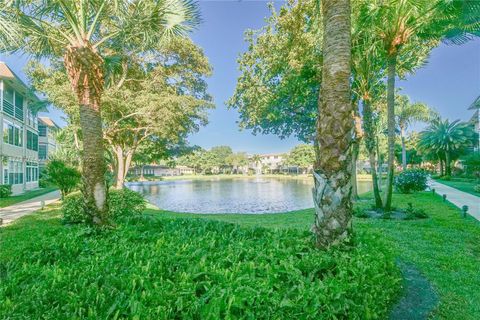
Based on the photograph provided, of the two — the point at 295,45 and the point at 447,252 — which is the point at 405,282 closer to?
the point at 447,252

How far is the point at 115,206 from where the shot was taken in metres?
9.75

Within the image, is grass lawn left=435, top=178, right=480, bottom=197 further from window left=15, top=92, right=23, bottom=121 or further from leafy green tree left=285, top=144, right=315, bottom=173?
leafy green tree left=285, top=144, right=315, bottom=173

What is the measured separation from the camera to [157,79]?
18.0 metres

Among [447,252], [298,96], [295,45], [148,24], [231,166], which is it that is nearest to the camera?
[447,252]

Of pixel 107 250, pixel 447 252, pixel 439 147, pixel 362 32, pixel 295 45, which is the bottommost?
pixel 447 252

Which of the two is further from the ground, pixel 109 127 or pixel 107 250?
pixel 109 127

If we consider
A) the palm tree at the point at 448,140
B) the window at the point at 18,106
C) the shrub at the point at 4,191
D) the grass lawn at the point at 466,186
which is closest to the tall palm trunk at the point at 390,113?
the grass lawn at the point at 466,186

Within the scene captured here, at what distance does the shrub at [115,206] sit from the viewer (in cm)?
875

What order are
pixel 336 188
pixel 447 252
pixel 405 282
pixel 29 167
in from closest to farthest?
pixel 336 188 → pixel 405 282 → pixel 447 252 → pixel 29 167

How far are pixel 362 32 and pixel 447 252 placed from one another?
25.1 feet

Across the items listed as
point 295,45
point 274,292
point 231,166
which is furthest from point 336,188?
point 231,166

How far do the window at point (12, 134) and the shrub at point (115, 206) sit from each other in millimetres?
15485

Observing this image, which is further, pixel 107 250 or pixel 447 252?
pixel 447 252

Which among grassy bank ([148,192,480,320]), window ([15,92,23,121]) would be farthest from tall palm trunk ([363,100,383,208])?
window ([15,92,23,121])
